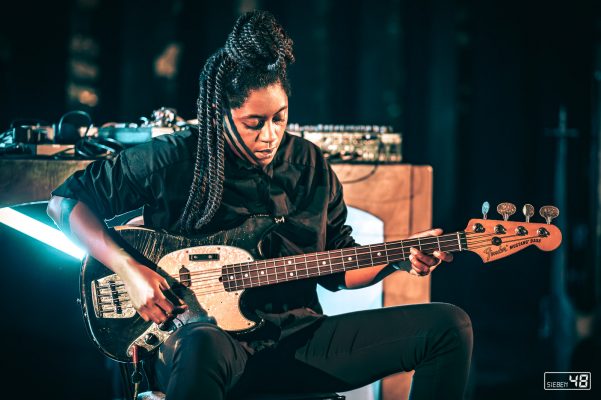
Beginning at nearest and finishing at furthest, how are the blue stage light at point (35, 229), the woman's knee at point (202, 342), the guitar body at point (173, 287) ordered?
the woman's knee at point (202, 342), the guitar body at point (173, 287), the blue stage light at point (35, 229)

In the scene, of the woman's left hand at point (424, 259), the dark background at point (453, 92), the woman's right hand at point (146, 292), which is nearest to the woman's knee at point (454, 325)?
the woman's left hand at point (424, 259)

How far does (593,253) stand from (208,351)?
2.98 metres

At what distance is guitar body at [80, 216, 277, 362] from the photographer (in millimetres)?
2021

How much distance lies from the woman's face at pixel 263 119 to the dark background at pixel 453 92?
222 centimetres

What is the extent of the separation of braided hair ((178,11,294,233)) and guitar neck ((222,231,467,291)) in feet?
0.73

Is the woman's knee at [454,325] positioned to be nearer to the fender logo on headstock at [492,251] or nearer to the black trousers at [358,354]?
the black trousers at [358,354]

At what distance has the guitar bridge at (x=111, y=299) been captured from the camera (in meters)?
2.03

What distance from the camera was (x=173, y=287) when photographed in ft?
6.72

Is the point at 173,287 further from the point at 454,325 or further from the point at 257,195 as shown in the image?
the point at 454,325

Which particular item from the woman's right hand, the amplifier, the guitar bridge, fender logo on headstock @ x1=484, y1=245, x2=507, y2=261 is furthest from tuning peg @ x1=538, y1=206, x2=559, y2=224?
the guitar bridge

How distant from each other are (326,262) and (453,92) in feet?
10.5

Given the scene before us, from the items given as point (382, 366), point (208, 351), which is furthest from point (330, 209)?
point (208, 351)

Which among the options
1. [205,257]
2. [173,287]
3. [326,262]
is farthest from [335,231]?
[173,287]

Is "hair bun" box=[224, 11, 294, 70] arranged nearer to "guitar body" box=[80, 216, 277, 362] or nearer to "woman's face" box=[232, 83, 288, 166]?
"woman's face" box=[232, 83, 288, 166]
